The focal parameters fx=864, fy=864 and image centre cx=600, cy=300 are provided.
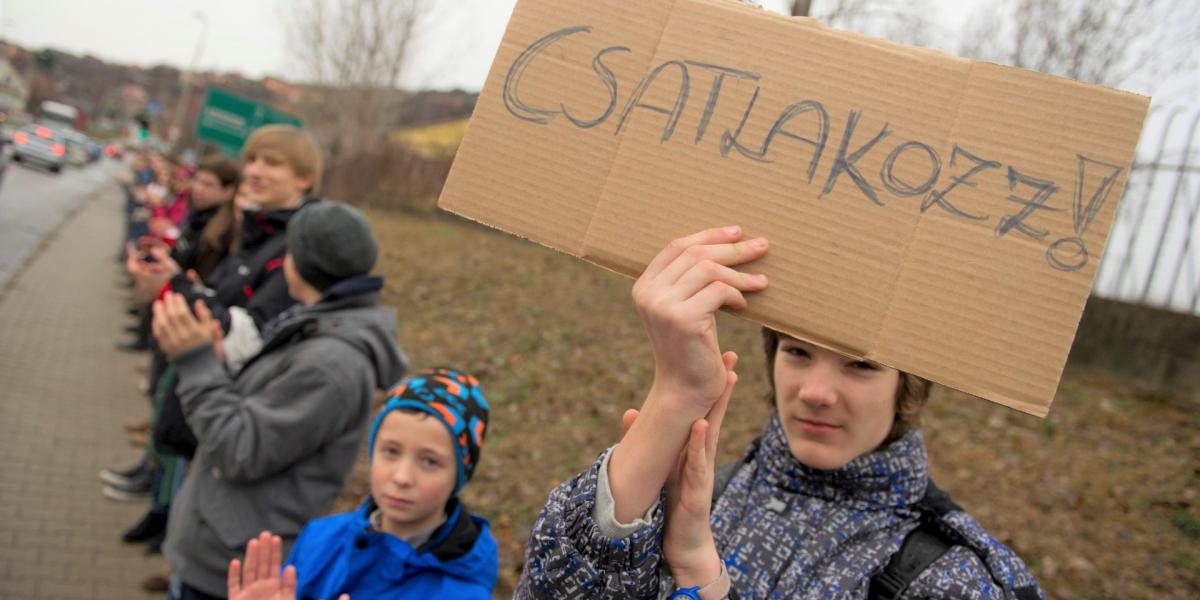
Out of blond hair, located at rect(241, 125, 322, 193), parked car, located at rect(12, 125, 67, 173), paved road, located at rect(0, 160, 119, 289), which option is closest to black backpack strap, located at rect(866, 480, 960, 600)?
blond hair, located at rect(241, 125, 322, 193)

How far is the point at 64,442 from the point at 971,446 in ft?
22.4

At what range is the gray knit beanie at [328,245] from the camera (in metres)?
3.39

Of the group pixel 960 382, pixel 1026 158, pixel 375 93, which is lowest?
pixel 960 382

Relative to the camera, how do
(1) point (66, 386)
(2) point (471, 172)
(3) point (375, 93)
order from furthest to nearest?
(3) point (375, 93), (1) point (66, 386), (2) point (471, 172)

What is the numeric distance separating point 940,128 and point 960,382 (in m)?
0.39

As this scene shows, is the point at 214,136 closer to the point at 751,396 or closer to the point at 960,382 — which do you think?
the point at 751,396

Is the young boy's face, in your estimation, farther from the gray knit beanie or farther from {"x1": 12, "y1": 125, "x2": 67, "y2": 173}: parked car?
{"x1": 12, "y1": 125, "x2": 67, "y2": 173}: parked car

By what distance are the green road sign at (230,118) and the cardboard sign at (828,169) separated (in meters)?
15.1

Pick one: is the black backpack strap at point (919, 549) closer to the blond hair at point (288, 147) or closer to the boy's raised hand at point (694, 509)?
the boy's raised hand at point (694, 509)

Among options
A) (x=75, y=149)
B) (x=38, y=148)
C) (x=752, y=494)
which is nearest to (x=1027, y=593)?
(x=752, y=494)

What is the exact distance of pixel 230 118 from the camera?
618 inches

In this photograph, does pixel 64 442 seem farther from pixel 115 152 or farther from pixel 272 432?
pixel 115 152

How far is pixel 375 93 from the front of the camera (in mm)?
29688

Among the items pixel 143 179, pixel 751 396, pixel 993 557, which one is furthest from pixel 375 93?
pixel 993 557
